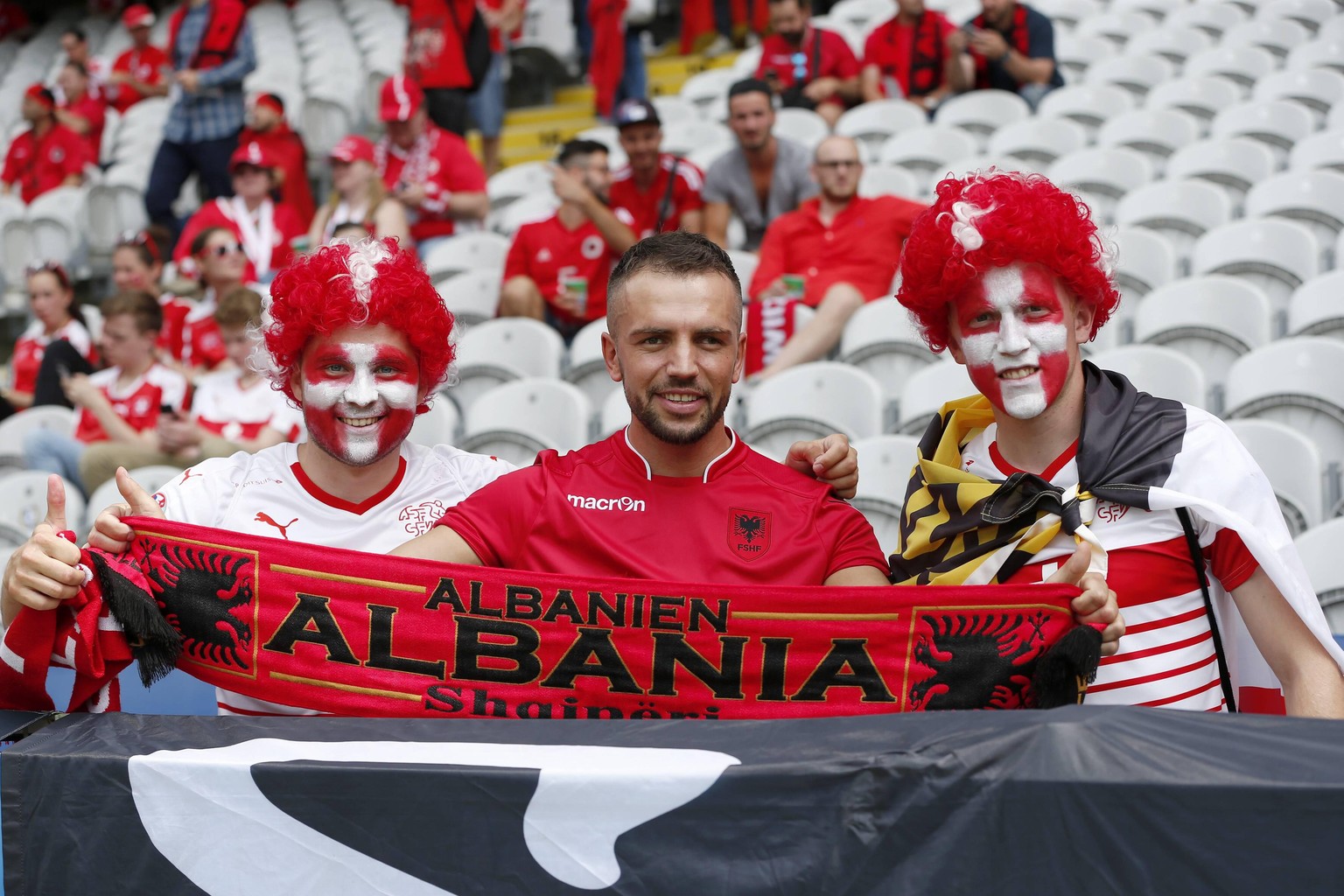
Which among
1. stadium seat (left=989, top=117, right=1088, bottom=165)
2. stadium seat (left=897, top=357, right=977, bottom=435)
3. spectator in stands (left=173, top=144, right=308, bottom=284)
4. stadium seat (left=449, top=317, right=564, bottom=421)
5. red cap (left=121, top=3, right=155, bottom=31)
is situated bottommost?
stadium seat (left=897, top=357, right=977, bottom=435)

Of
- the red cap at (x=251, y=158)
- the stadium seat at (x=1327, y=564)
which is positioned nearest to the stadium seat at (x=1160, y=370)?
the stadium seat at (x=1327, y=564)

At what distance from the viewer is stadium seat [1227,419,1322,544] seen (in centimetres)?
461

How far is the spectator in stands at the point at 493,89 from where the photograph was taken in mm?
10094

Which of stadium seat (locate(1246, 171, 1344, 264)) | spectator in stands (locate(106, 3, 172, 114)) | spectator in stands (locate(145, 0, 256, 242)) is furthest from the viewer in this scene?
spectator in stands (locate(106, 3, 172, 114))

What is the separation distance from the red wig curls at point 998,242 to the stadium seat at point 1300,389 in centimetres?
265

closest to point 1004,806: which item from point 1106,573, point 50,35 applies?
point 1106,573

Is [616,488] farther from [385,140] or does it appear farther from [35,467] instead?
[385,140]

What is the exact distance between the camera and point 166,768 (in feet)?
7.32

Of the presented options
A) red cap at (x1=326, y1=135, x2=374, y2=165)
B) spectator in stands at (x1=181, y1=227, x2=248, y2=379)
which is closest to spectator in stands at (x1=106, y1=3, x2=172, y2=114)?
red cap at (x1=326, y1=135, x2=374, y2=165)

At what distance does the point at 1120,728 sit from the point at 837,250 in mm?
5001

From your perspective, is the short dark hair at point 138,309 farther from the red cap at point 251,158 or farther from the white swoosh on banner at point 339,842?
the white swoosh on banner at point 339,842

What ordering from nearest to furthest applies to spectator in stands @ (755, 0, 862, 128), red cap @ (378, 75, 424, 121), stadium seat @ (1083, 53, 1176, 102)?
red cap @ (378, 75, 424, 121) → stadium seat @ (1083, 53, 1176, 102) → spectator in stands @ (755, 0, 862, 128)

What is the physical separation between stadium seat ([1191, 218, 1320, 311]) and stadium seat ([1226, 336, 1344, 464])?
1219 mm

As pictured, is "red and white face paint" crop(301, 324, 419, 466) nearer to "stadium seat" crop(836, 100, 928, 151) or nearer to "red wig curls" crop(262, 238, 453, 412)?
"red wig curls" crop(262, 238, 453, 412)
